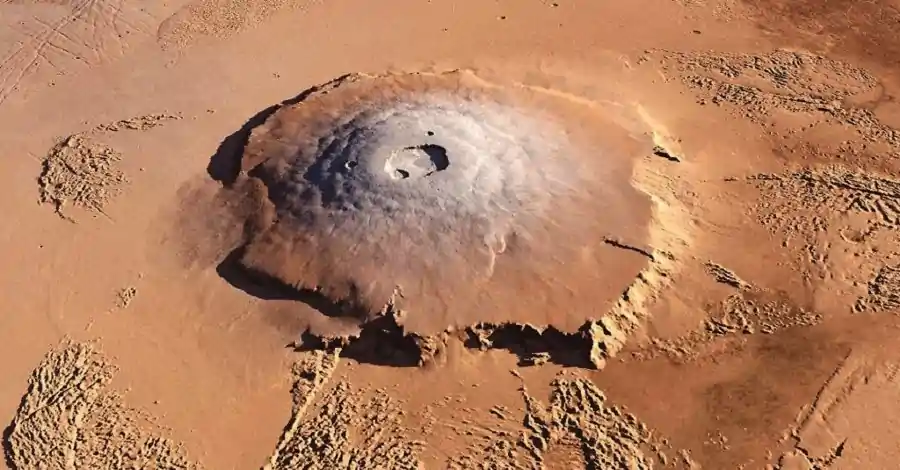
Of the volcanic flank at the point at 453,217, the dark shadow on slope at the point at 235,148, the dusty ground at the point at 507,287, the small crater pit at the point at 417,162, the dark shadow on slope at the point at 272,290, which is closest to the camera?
the dusty ground at the point at 507,287

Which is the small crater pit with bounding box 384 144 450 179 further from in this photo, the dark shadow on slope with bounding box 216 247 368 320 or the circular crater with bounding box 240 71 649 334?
the dark shadow on slope with bounding box 216 247 368 320

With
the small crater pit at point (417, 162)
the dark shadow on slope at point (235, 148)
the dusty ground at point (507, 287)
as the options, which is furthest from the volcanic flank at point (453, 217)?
the dark shadow on slope at point (235, 148)

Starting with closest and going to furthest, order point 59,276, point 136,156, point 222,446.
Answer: point 222,446, point 59,276, point 136,156

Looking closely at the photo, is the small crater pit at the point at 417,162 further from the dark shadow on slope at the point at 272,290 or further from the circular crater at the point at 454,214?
the dark shadow on slope at the point at 272,290

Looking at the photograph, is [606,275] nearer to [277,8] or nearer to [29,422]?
[29,422]

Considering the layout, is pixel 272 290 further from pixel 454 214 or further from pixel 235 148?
pixel 235 148

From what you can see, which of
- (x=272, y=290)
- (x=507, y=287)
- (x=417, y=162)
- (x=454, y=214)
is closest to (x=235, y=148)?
(x=272, y=290)

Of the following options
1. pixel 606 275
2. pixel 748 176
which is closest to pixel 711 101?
pixel 748 176
